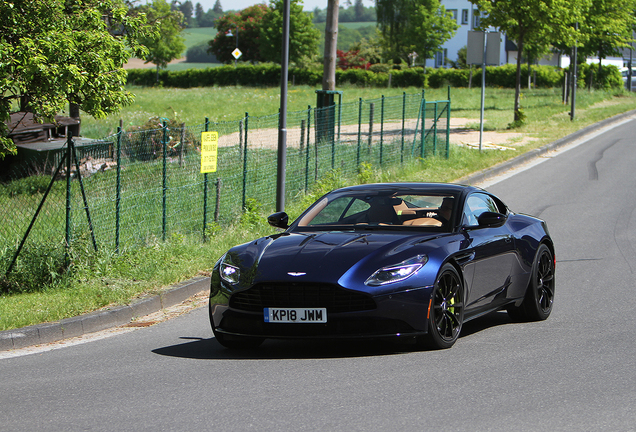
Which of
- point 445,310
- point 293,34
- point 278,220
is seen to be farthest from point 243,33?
point 445,310

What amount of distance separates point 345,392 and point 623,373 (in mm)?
1988

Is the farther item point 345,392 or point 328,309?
point 328,309

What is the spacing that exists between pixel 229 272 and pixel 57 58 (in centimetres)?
403

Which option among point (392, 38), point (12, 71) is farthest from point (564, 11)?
point (392, 38)

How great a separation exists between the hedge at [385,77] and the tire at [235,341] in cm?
4704

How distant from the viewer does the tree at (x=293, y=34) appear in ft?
282

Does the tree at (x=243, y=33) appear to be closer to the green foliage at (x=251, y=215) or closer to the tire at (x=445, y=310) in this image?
the green foliage at (x=251, y=215)

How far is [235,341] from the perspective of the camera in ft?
21.5

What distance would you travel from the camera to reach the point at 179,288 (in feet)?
29.9

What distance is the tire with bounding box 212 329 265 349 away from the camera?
21.3 ft

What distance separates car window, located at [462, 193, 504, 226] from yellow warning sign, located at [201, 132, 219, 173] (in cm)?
460

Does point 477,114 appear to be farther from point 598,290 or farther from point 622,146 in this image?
point 598,290

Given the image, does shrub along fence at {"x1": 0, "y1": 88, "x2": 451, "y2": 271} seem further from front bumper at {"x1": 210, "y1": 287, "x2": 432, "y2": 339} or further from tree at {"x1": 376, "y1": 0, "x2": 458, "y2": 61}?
tree at {"x1": 376, "y1": 0, "x2": 458, "y2": 61}

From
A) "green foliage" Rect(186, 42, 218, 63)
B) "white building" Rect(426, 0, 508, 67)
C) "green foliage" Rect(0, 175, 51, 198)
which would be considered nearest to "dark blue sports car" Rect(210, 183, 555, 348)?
"green foliage" Rect(0, 175, 51, 198)
